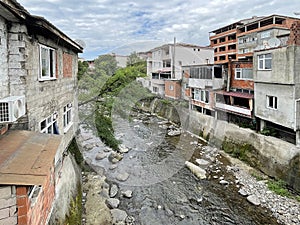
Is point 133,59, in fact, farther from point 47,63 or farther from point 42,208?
point 42,208

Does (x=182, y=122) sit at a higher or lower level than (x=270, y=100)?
lower

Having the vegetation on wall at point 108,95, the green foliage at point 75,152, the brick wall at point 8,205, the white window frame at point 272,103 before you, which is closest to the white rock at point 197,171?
the white window frame at point 272,103

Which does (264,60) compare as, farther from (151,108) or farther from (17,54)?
(151,108)

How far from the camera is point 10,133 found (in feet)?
16.5

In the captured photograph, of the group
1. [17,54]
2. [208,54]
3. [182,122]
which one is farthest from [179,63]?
[17,54]

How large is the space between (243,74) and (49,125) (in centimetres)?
1442

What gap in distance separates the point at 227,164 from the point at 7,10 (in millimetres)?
→ 13507

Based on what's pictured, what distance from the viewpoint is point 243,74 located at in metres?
17.5

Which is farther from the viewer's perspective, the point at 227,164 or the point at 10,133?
the point at 227,164

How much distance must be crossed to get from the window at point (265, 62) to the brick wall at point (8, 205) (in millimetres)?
13618

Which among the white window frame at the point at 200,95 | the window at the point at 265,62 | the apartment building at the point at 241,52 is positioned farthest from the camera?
the white window frame at the point at 200,95

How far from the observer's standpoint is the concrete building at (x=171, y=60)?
105 ft

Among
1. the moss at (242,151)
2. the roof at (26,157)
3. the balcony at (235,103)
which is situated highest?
the balcony at (235,103)

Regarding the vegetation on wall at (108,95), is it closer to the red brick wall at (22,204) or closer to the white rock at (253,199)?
the white rock at (253,199)
